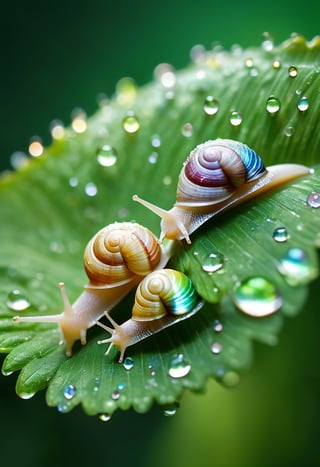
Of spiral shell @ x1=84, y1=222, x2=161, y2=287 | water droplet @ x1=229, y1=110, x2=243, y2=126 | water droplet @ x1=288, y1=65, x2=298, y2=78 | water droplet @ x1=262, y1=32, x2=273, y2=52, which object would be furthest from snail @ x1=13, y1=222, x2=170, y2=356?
water droplet @ x1=262, y1=32, x2=273, y2=52

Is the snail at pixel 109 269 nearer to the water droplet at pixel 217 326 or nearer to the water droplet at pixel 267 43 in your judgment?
the water droplet at pixel 217 326

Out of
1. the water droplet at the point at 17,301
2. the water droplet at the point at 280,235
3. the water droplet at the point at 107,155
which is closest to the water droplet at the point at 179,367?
the water droplet at the point at 280,235

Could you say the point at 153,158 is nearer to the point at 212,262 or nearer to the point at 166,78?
the point at 166,78

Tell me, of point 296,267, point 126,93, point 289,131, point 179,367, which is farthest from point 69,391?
point 126,93

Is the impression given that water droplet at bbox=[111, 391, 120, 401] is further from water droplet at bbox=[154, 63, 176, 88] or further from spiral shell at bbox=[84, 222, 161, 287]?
water droplet at bbox=[154, 63, 176, 88]

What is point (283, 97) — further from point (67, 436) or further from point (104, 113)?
point (67, 436)

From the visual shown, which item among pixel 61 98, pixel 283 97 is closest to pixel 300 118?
pixel 283 97
